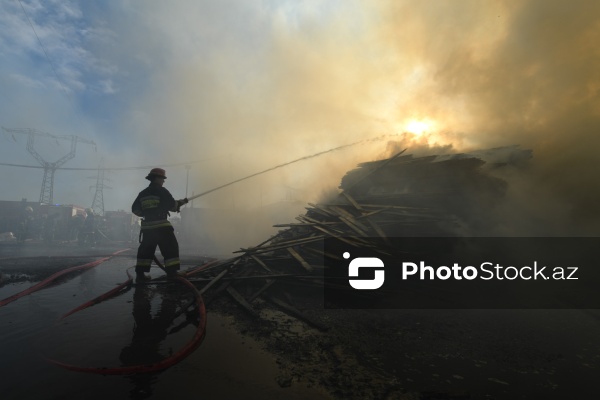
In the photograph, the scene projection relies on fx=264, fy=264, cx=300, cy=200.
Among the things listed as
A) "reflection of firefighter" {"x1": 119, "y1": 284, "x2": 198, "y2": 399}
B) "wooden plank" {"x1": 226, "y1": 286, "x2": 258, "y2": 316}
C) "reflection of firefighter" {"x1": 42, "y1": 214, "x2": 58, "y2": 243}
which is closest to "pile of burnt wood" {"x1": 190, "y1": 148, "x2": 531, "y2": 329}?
"wooden plank" {"x1": 226, "y1": 286, "x2": 258, "y2": 316}

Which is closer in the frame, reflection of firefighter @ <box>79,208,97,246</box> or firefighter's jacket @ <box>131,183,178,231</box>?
firefighter's jacket @ <box>131,183,178,231</box>

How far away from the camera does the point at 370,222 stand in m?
5.79

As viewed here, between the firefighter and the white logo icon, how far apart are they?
3.17 metres

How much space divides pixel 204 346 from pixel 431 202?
18.6 ft

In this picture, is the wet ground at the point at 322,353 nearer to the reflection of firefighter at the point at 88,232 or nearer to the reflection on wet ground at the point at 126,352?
the reflection on wet ground at the point at 126,352

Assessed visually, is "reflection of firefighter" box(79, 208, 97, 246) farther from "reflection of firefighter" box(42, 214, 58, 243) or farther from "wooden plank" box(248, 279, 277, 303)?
"wooden plank" box(248, 279, 277, 303)

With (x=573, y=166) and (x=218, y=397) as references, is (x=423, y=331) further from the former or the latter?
(x=573, y=166)

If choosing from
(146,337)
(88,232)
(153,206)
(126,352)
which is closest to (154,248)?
(153,206)

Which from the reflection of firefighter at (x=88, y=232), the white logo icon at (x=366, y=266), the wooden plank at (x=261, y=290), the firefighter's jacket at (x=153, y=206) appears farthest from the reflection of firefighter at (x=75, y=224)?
the white logo icon at (x=366, y=266)

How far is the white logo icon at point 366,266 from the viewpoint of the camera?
4.56m

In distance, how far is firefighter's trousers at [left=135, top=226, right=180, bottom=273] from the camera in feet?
15.8

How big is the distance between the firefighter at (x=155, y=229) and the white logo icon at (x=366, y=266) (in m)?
3.17

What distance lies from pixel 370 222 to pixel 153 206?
173 inches

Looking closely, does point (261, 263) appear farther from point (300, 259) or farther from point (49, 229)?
point (49, 229)
